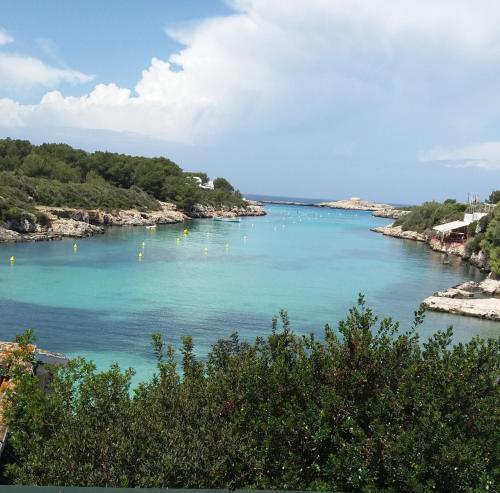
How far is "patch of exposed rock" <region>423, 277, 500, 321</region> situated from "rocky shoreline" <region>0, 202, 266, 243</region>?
41.3 m

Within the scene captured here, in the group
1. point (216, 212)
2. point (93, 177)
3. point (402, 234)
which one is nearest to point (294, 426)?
point (402, 234)

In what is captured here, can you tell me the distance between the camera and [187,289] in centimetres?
3547

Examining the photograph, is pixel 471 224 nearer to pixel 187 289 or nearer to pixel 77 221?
pixel 187 289

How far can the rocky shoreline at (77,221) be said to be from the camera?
188ft

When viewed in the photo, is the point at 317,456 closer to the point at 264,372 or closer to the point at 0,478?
the point at 264,372

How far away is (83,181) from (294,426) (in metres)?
97.8

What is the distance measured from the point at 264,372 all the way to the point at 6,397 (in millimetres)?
3878

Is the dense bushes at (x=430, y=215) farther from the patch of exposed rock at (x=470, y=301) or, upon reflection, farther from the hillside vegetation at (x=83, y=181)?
the hillside vegetation at (x=83, y=181)

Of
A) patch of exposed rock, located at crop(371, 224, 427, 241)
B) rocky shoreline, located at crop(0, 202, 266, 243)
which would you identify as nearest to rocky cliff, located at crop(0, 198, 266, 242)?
rocky shoreline, located at crop(0, 202, 266, 243)

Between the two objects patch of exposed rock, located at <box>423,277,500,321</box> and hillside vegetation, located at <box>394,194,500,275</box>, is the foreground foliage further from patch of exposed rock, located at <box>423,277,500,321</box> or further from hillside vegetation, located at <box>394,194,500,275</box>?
hillside vegetation, located at <box>394,194,500,275</box>

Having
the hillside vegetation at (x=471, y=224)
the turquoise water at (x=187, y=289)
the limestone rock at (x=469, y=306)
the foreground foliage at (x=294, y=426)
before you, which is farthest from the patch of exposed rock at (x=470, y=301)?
the foreground foliage at (x=294, y=426)

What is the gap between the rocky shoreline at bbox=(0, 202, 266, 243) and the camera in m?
57.2

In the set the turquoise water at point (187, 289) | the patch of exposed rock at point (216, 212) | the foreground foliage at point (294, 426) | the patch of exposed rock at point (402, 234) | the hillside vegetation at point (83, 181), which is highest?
the hillside vegetation at point (83, 181)

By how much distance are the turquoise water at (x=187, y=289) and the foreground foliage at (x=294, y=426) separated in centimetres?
1274
